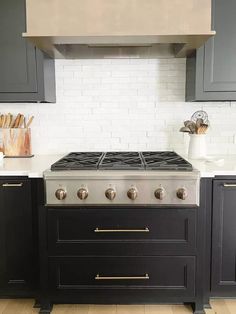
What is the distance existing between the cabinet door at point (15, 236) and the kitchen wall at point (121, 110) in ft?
2.36

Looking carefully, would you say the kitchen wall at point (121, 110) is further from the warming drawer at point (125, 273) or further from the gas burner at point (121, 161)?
the warming drawer at point (125, 273)

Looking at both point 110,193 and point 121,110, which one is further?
point 121,110

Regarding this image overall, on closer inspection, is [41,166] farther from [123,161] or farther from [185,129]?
[185,129]

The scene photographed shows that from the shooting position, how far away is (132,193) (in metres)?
1.96

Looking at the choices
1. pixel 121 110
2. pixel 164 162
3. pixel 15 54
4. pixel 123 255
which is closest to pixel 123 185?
pixel 164 162

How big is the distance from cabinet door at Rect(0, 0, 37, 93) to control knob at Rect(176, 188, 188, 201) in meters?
1.22

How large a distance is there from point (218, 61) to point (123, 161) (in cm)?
95

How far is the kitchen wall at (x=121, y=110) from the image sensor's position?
8.75 feet

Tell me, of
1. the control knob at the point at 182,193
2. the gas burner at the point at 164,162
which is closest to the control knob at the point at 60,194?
the gas burner at the point at 164,162

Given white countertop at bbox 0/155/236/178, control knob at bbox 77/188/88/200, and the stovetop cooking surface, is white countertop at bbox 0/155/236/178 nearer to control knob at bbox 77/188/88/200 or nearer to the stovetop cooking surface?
the stovetop cooking surface

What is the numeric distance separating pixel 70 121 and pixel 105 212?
0.99 m

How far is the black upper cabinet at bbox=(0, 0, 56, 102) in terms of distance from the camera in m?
2.28

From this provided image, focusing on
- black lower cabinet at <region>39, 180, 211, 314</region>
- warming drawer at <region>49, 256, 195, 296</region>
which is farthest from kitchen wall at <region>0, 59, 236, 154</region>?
warming drawer at <region>49, 256, 195, 296</region>

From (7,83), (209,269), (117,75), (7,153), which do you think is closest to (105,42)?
(117,75)
